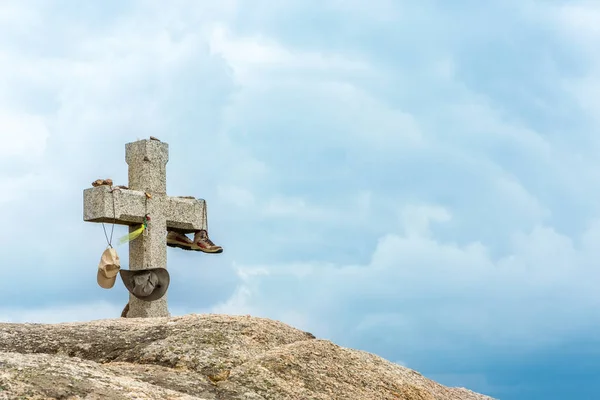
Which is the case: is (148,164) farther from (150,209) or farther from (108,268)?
(108,268)

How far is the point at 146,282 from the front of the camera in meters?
14.1

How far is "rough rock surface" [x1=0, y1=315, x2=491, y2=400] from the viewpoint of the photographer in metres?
6.57

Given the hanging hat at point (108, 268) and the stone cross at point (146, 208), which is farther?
the stone cross at point (146, 208)

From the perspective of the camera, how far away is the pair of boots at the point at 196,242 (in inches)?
601

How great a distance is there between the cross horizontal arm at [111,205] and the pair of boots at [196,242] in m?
0.90

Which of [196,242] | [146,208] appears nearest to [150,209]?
[146,208]

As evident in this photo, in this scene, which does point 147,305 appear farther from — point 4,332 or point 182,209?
point 4,332

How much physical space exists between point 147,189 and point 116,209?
76 centimetres

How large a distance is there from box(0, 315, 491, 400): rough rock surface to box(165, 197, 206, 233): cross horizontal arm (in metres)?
5.08

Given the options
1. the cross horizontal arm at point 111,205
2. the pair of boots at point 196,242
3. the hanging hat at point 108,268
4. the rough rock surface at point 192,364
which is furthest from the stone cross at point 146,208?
the rough rock surface at point 192,364

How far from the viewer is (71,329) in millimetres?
9320

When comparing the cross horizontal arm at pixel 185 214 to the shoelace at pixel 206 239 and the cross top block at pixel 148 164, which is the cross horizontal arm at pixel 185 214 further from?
the cross top block at pixel 148 164

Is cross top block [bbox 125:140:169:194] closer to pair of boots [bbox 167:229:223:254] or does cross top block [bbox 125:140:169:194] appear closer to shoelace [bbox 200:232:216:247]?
pair of boots [bbox 167:229:223:254]

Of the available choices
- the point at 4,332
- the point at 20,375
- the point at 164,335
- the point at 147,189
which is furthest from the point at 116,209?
the point at 20,375
